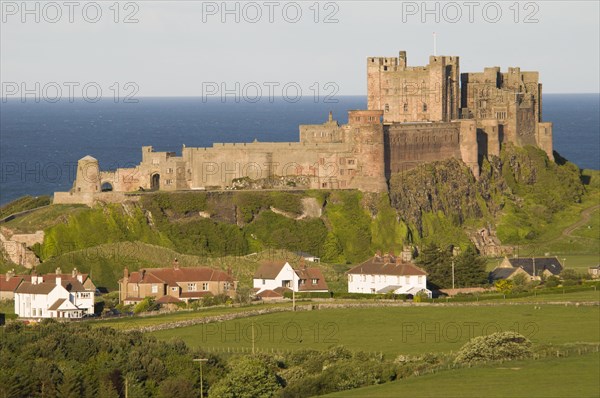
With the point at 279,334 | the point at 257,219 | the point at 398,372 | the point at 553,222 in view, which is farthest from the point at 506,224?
the point at 398,372

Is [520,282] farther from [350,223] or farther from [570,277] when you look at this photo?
[350,223]

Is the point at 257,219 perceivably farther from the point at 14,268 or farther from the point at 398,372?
the point at 398,372

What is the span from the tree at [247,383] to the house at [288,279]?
2491cm

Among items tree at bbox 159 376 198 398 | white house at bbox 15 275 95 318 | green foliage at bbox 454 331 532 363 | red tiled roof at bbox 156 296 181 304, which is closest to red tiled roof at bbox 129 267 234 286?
red tiled roof at bbox 156 296 181 304

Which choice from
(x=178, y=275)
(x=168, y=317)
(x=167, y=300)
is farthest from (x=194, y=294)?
(x=168, y=317)

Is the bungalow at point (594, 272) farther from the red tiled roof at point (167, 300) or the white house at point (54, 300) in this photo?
the white house at point (54, 300)

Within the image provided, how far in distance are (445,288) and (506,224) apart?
63.9 ft

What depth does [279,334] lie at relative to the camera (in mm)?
71125

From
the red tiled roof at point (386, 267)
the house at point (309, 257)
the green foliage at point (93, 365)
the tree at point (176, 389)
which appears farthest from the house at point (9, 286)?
the tree at point (176, 389)

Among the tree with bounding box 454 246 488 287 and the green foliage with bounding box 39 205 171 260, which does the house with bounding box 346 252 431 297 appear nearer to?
the tree with bounding box 454 246 488 287

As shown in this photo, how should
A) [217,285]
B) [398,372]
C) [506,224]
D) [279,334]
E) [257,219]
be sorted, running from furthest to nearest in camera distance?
[506,224] → [257,219] → [217,285] → [279,334] → [398,372]

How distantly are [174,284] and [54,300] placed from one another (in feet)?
21.7

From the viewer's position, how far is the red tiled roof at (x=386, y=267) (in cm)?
8431

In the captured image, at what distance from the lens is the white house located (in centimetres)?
7619
